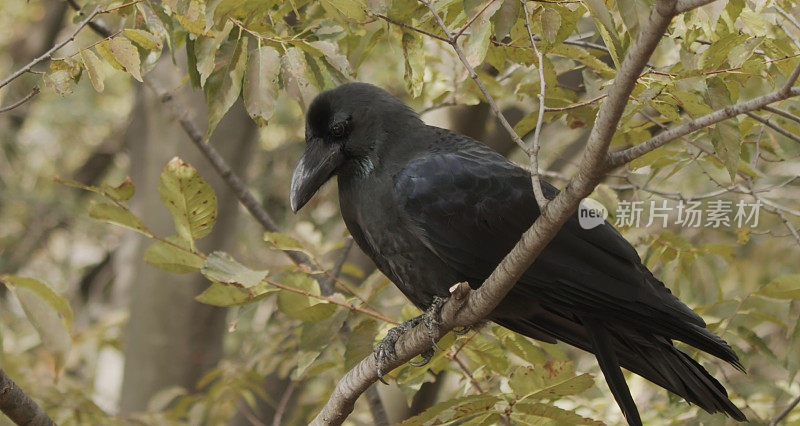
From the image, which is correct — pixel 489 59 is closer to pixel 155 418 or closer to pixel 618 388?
pixel 618 388

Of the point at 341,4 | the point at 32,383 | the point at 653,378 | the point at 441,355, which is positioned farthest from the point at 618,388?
the point at 32,383

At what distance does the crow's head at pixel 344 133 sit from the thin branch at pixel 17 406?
3.53ft

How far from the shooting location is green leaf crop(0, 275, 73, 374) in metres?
2.34

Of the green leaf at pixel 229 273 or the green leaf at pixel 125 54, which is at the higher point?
the green leaf at pixel 125 54

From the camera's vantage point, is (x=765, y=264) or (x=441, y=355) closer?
(x=441, y=355)

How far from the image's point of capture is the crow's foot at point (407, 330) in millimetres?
2299

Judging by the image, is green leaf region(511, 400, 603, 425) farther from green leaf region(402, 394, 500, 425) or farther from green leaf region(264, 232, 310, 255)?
green leaf region(264, 232, 310, 255)

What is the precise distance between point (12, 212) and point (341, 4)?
9768 millimetres

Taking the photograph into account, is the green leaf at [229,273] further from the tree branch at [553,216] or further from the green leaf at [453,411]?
the green leaf at [453,411]

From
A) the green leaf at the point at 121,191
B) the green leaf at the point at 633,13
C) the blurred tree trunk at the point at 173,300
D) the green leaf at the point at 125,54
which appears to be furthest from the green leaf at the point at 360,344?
the blurred tree trunk at the point at 173,300

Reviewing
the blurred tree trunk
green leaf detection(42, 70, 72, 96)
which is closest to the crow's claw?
green leaf detection(42, 70, 72, 96)

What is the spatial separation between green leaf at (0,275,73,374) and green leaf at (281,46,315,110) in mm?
1019

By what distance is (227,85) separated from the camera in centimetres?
251

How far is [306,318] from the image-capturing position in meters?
2.71
